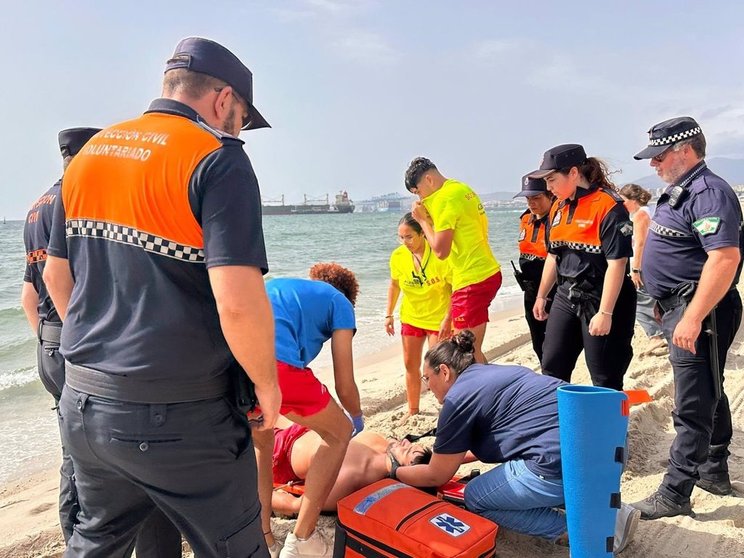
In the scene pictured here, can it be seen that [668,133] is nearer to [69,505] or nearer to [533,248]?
[533,248]

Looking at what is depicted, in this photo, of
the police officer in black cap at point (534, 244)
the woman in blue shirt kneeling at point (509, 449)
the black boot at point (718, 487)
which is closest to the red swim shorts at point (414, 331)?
the police officer in black cap at point (534, 244)

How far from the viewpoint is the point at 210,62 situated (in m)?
1.79

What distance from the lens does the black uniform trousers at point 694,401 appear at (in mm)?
3043

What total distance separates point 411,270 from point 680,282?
2118 mm

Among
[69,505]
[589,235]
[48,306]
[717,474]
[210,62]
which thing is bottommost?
[717,474]

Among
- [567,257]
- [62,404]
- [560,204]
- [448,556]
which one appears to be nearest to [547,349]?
[567,257]

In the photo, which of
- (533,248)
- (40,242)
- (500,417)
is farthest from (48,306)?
(533,248)

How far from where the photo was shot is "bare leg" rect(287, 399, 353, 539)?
277 cm

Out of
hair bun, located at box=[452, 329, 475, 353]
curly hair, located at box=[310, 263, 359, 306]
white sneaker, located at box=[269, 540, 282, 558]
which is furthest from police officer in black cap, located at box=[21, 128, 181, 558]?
hair bun, located at box=[452, 329, 475, 353]

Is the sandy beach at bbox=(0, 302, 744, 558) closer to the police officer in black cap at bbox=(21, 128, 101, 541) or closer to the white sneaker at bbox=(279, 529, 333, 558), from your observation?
the white sneaker at bbox=(279, 529, 333, 558)

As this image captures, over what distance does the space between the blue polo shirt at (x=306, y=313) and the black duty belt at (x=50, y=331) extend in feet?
3.08

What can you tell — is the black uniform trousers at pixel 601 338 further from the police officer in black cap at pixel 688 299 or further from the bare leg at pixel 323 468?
the bare leg at pixel 323 468

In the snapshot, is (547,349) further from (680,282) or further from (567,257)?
(680,282)

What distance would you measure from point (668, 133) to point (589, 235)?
74 cm
